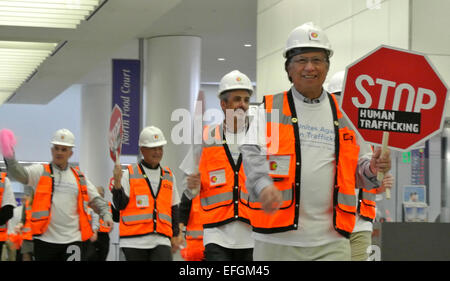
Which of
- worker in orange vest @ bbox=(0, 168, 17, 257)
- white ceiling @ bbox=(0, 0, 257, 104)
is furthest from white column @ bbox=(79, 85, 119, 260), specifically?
worker in orange vest @ bbox=(0, 168, 17, 257)

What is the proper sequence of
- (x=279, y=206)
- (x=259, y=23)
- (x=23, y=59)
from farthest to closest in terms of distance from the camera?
(x=23, y=59)
(x=259, y=23)
(x=279, y=206)

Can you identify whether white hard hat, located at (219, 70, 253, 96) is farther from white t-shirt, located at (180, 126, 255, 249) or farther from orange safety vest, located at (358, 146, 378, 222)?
orange safety vest, located at (358, 146, 378, 222)

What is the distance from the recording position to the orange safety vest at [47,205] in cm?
938

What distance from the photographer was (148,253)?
888cm

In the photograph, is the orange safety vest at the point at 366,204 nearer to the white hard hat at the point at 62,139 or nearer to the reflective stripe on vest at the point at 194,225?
the reflective stripe on vest at the point at 194,225

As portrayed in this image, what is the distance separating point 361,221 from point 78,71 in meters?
17.0

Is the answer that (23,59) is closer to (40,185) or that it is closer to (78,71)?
(78,71)

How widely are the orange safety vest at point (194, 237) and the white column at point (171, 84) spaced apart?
1191 cm

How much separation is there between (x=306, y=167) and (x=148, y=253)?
472cm

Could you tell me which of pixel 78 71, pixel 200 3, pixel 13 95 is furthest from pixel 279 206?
pixel 13 95

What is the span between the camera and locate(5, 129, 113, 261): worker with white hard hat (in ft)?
30.9

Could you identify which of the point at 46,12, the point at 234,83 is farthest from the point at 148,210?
the point at 46,12

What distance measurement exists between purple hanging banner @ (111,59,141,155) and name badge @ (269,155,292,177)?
16.3 meters

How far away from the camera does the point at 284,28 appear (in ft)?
42.3
